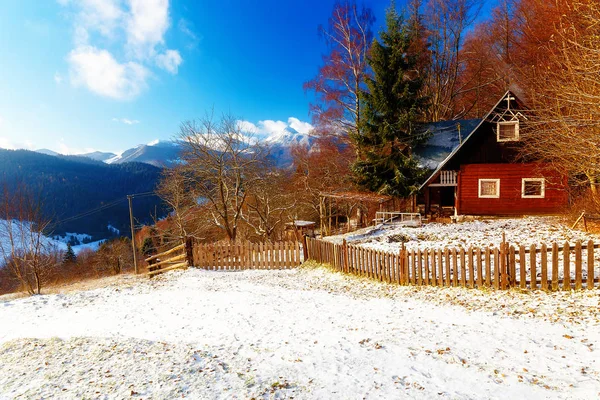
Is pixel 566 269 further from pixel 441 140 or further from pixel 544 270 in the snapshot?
pixel 441 140

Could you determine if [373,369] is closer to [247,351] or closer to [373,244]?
[247,351]

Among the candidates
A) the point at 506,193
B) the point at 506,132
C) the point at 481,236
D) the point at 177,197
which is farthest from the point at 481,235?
the point at 177,197

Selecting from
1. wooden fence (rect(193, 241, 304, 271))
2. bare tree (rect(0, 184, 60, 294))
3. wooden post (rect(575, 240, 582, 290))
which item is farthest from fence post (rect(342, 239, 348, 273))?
bare tree (rect(0, 184, 60, 294))

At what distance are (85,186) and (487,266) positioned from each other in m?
199

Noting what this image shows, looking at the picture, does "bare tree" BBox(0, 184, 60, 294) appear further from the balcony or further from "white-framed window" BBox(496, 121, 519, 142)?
"white-framed window" BBox(496, 121, 519, 142)

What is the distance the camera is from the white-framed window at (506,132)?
19375 mm

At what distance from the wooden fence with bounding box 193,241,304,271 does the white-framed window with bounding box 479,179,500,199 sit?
1343 centimetres

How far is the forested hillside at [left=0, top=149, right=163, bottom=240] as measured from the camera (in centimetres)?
14450

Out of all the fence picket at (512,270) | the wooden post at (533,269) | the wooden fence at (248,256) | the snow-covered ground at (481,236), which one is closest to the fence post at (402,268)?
the snow-covered ground at (481,236)

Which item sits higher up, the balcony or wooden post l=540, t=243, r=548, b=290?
the balcony

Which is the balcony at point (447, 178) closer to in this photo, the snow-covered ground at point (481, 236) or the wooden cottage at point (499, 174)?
the wooden cottage at point (499, 174)

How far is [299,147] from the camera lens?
121 feet

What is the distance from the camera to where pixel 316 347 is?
221 inches

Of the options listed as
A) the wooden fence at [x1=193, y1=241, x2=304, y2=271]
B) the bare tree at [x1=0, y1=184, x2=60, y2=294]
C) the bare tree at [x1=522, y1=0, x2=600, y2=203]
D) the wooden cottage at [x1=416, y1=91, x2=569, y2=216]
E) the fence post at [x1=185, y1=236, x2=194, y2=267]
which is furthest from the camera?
the wooden cottage at [x1=416, y1=91, x2=569, y2=216]
